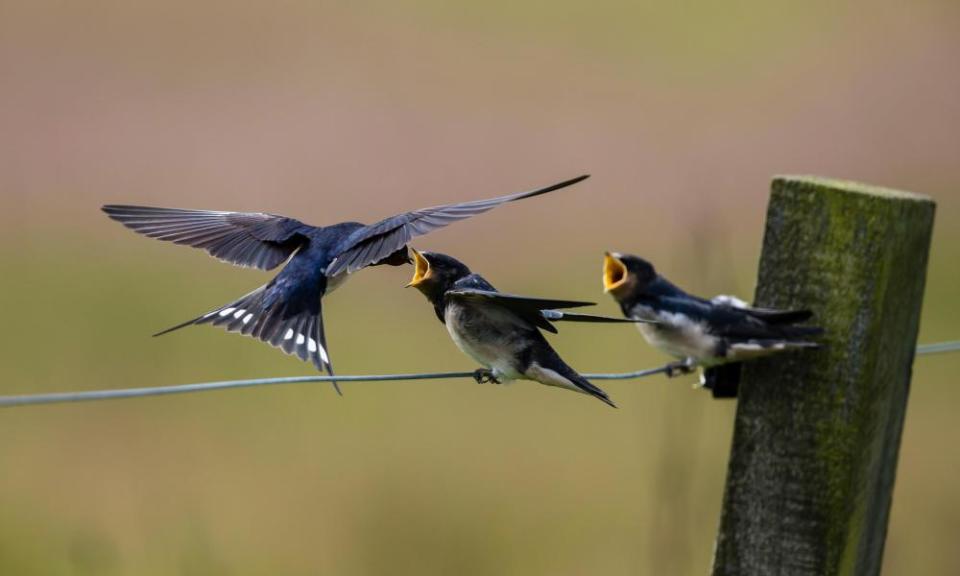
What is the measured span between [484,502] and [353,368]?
7.40 ft

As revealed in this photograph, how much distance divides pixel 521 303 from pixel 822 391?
0.65m

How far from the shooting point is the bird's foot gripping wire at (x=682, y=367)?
11.9 feet

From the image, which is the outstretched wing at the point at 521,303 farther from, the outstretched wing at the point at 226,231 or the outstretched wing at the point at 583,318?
the outstretched wing at the point at 226,231

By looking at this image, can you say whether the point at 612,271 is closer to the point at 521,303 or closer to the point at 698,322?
the point at 698,322

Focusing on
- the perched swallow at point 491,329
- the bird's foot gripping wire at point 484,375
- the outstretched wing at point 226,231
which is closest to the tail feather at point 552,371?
the perched swallow at point 491,329

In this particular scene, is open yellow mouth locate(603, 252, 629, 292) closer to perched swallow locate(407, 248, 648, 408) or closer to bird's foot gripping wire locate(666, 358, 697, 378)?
bird's foot gripping wire locate(666, 358, 697, 378)

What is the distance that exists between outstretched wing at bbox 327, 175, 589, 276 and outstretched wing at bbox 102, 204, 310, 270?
1.47 feet

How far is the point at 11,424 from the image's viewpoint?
28.2 ft

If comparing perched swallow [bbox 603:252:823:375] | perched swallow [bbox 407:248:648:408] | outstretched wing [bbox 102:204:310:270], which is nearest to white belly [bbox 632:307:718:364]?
perched swallow [bbox 603:252:823:375]

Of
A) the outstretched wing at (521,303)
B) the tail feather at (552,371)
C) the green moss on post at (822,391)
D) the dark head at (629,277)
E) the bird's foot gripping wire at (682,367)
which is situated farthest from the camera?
the dark head at (629,277)

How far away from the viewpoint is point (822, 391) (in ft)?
9.90

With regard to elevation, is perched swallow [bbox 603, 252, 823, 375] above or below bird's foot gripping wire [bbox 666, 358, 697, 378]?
above

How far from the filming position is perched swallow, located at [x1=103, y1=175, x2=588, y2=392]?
3.60 meters

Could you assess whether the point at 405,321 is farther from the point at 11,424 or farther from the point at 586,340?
the point at 11,424
